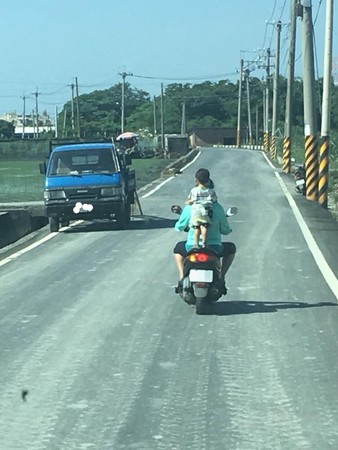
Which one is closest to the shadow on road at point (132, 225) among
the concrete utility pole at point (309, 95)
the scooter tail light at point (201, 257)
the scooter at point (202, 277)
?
the concrete utility pole at point (309, 95)

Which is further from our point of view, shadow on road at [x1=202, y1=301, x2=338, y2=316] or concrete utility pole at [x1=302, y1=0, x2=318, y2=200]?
concrete utility pole at [x1=302, y1=0, x2=318, y2=200]

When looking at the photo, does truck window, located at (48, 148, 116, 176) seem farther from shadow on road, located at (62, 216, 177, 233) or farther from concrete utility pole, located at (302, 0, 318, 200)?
concrete utility pole, located at (302, 0, 318, 200)

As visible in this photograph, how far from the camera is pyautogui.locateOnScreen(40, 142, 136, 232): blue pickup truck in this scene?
24484 mm

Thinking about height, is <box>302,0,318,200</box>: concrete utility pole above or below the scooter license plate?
above

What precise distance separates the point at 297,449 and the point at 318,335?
3918 mm

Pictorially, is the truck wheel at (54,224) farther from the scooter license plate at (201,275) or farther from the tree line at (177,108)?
the tree line at (177,108)

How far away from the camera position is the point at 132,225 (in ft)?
83.7

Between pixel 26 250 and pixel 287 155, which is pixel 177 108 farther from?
pixel 26 250

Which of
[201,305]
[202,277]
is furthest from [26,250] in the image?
[202,277]

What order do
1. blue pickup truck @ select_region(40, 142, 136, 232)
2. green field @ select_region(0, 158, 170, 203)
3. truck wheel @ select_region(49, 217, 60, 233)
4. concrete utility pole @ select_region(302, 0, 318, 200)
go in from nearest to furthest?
blue pickup truck @ select_region(40, 142, 136, 232) < truck wheel @ select_region(49, 217, 60, 233) < concrete utility pole @ select_region(302, 0, 318, 200) < green field @ select_region(0, 158, 170, 203)

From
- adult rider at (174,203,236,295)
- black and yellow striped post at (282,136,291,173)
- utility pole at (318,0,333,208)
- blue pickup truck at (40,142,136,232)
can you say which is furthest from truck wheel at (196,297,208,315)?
black and yellow striped post at (282,136,291,173)

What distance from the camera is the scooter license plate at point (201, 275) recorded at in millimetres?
11648

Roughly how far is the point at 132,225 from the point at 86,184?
1.68 m

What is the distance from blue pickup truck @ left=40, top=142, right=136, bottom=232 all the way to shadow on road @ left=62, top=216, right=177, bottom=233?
0.92 ft
